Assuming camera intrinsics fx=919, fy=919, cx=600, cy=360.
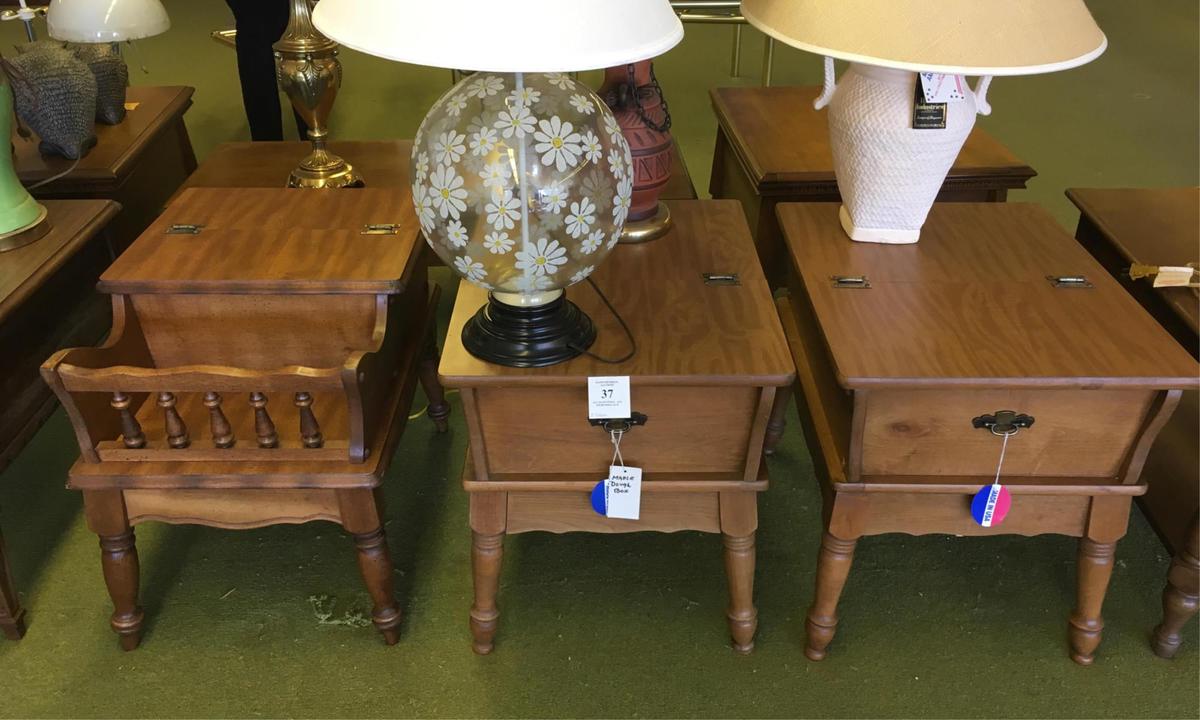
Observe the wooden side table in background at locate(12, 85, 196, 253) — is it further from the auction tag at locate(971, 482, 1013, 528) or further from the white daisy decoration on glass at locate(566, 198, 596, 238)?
the auction tag at locate(971, 482, 1013, 528)

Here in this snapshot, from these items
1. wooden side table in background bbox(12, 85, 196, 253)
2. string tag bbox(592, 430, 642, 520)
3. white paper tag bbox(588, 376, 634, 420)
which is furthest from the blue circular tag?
wooden side table in background bbox(12, 85, 196, 253)

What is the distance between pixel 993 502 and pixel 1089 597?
264 mm

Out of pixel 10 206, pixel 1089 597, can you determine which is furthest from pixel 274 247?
pixel 1089 597

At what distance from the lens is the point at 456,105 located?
0.97 m

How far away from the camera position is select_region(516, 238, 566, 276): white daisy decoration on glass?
1.00 meters

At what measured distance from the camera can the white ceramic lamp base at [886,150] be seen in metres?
1.23

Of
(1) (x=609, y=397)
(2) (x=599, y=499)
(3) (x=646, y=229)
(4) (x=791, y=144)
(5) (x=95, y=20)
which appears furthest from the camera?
(4) (x=791, y=144)

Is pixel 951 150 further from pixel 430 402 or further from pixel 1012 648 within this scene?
pixel 430 402

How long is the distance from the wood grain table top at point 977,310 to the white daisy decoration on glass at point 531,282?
35 cm

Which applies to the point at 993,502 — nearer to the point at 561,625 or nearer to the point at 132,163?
the point at 561,625

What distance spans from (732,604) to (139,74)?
3590 mm

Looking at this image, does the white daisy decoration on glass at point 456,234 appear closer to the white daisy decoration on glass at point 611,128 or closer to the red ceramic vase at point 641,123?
the white daisy decoration on glass at point 611,128

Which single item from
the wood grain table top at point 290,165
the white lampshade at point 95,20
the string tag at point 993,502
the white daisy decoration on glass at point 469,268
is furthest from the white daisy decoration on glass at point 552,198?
the white lampshade at point 95,20

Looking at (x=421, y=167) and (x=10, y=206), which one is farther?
(x=10, y=206)
